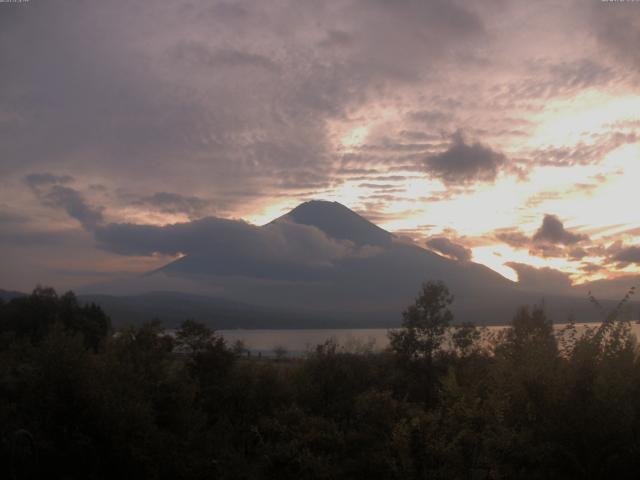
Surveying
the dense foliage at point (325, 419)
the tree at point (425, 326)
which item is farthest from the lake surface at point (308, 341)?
the dense foliage at point (325, 419)

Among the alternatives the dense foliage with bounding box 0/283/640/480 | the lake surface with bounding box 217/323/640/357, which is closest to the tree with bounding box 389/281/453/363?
the lake surface with bounding box 217/323/640/357

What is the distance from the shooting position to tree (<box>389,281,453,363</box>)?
3600 centimetres

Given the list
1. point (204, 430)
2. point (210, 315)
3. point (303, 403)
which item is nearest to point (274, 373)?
point (303, 403)

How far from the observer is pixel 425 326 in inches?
1426

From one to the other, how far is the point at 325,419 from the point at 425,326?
1707cm

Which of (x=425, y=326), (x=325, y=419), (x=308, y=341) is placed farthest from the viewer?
(x=308, y=341)

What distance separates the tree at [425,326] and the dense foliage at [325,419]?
311 inches

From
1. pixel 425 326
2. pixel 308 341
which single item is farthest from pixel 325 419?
pixel 308 341

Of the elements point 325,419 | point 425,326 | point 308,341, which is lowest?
point 325,419

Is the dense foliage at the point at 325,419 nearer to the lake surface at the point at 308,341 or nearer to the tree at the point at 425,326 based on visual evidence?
the lake surface at the point at 308,341

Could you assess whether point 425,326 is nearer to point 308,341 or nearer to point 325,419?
point 325,419

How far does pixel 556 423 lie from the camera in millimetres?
13906

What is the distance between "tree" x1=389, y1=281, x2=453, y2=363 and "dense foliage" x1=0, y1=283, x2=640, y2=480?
7909 mm

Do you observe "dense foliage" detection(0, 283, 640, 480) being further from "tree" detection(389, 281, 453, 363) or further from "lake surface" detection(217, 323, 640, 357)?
"tree" detection(389, 281, 453, 363)
